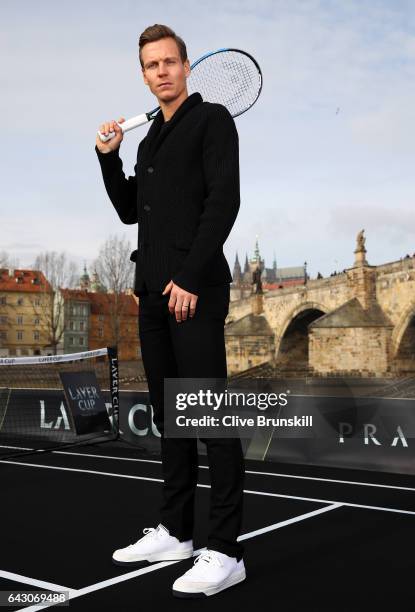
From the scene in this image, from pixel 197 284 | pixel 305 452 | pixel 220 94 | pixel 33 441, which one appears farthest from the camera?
pixel 33 441

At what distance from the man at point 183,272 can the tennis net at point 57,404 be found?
4831mm

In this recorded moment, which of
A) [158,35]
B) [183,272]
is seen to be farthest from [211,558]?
[158,35]

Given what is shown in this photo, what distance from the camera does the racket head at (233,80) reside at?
378cm

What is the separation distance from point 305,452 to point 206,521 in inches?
133

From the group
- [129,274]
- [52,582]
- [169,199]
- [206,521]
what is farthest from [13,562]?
[129,274]

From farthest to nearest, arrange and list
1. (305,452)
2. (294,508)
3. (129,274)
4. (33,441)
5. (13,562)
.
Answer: (129,274) → (33,441) → (305,452) → (294,508) → (13,562)

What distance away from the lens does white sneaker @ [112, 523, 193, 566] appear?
10.8 ft

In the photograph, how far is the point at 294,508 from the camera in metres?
4.75

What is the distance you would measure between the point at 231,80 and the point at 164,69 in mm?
765

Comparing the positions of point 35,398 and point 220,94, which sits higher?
point 220,94

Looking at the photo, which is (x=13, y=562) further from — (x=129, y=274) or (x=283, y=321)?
(x=129, y=274)

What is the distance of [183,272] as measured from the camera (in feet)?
9.56

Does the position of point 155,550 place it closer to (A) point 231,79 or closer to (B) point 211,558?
(B) point 211,558

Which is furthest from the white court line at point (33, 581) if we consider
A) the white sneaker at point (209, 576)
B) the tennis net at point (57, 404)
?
the tennis net at point (57, 404)
